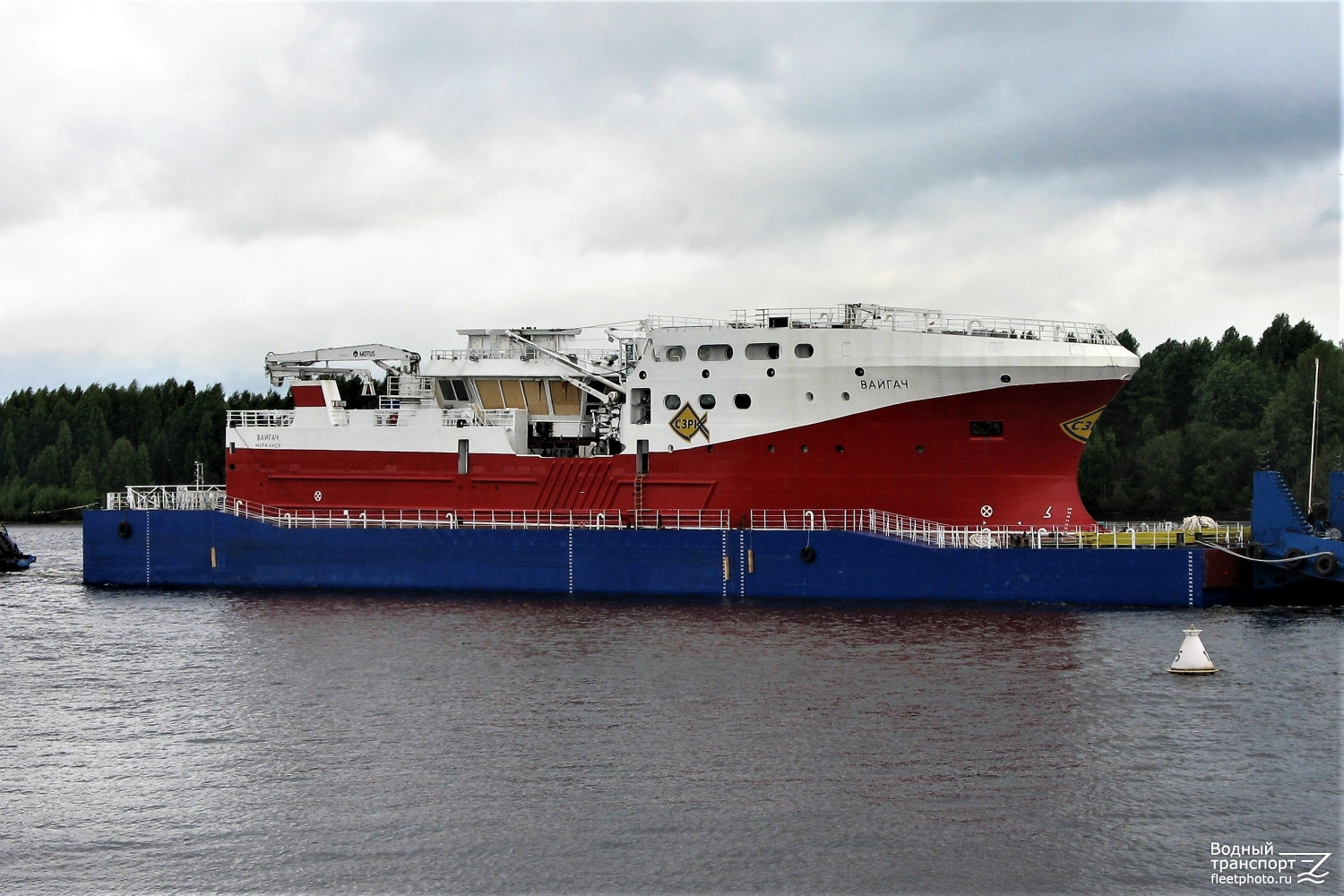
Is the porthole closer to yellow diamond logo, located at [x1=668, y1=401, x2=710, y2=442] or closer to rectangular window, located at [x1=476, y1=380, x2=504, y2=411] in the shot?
yellow diamond logo, located at [x1=668, y1=401, x2=710, y2=442]

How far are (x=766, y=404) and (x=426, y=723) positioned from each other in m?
14.7

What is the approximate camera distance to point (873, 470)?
3183 centimetres

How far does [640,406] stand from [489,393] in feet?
14.9

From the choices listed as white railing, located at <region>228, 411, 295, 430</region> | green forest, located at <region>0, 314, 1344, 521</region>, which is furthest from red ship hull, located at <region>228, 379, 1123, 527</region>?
green forest, located at <region>0, 314, 1344, 521</region>

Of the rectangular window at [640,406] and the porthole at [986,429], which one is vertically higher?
the rectangular window at [640,406]

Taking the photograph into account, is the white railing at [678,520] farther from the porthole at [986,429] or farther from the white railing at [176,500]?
the white railing at [176,500]

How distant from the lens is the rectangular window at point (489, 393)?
117 ft

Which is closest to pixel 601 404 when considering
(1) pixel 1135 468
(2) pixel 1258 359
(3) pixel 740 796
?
(3) pixel 740 796

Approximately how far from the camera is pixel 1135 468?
6694 cm

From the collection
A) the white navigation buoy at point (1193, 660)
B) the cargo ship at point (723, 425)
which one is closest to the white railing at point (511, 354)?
the cargo ship at point (723, 425)

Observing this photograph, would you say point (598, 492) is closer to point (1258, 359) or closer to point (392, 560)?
point (392, 560)

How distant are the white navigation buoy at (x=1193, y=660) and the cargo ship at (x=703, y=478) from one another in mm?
7349

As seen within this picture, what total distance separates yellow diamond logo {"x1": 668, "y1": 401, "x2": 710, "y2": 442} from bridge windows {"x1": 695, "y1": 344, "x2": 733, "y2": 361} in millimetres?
1229

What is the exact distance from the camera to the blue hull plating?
30.1m
